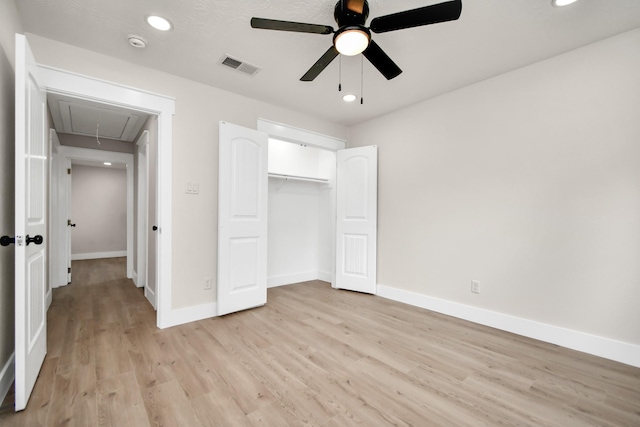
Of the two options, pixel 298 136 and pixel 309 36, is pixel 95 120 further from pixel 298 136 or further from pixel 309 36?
pixel 309 36

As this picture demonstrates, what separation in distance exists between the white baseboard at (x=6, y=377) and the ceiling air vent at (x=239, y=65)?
274 centimetres

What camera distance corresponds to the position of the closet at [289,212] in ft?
10.2

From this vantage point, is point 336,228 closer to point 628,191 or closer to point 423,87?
point 423,87

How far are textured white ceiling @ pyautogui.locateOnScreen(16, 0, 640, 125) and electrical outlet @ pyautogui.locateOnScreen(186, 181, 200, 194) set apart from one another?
1.11 metres

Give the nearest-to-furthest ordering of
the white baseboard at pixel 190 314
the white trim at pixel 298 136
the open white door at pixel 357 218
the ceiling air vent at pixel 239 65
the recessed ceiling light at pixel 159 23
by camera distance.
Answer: the recessed ceiling light at pixel 159 23, the ceiling air vent at pixel 239 65, the white baseboard at pixel 190 314, the white trim at pixel 298 136, the open white door at pixel 357 218

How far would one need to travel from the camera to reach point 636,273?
6.94 feet

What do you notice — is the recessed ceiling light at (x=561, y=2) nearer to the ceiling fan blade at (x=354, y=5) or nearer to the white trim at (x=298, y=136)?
the ceiling fan blade at (x=354, y=5)

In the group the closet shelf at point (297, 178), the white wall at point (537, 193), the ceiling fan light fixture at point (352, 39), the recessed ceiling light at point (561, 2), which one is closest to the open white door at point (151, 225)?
the closet shelf at point (297, 178)

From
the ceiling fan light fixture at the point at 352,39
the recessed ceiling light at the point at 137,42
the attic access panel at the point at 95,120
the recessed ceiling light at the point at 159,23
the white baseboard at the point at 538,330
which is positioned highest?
the recessed ceiling light at the point at 159,23

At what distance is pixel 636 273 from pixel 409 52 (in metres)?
2.50

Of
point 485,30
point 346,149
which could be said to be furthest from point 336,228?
point 485,30

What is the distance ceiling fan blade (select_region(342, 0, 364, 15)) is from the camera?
168 centimetres

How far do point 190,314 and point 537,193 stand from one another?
363 cm

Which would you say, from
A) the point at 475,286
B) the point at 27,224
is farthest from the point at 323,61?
the point at 475,286
